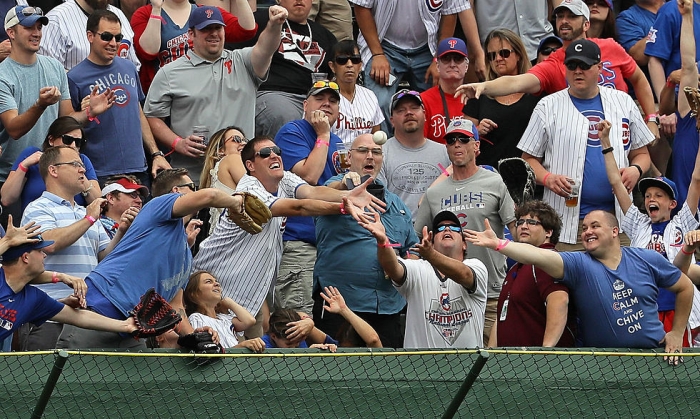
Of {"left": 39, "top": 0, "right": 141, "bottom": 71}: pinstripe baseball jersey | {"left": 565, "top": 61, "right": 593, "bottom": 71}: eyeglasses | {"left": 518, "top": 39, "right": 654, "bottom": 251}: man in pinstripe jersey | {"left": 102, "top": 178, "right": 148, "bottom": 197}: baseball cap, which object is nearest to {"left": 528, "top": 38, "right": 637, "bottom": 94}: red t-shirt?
{"left": 518, "top": 39, "right": 654, "bottom": 251}: man in pinstripe jersey

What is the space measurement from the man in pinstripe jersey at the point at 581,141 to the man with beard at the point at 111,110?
326 cm

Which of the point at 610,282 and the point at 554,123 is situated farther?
the point at 554,123

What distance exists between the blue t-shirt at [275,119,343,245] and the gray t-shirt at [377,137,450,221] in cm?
48

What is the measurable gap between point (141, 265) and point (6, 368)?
1.33 meters

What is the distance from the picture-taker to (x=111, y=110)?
1073 cm

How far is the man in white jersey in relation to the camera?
931cm

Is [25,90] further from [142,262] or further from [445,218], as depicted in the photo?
[445,218]

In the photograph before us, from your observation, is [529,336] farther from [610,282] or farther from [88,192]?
[88,192]

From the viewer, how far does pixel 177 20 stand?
11.7 meters

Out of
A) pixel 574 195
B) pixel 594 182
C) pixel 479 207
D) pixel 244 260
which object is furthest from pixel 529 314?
pixel 594 182

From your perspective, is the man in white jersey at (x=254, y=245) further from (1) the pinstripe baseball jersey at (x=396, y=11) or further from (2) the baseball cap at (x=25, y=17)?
(1) the pinstripe baseball jersey at (x=396, y=11)

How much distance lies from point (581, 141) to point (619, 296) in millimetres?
2612

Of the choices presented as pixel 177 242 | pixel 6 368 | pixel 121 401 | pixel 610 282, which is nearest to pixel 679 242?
pixel 610 282

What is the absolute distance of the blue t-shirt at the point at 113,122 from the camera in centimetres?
1070
